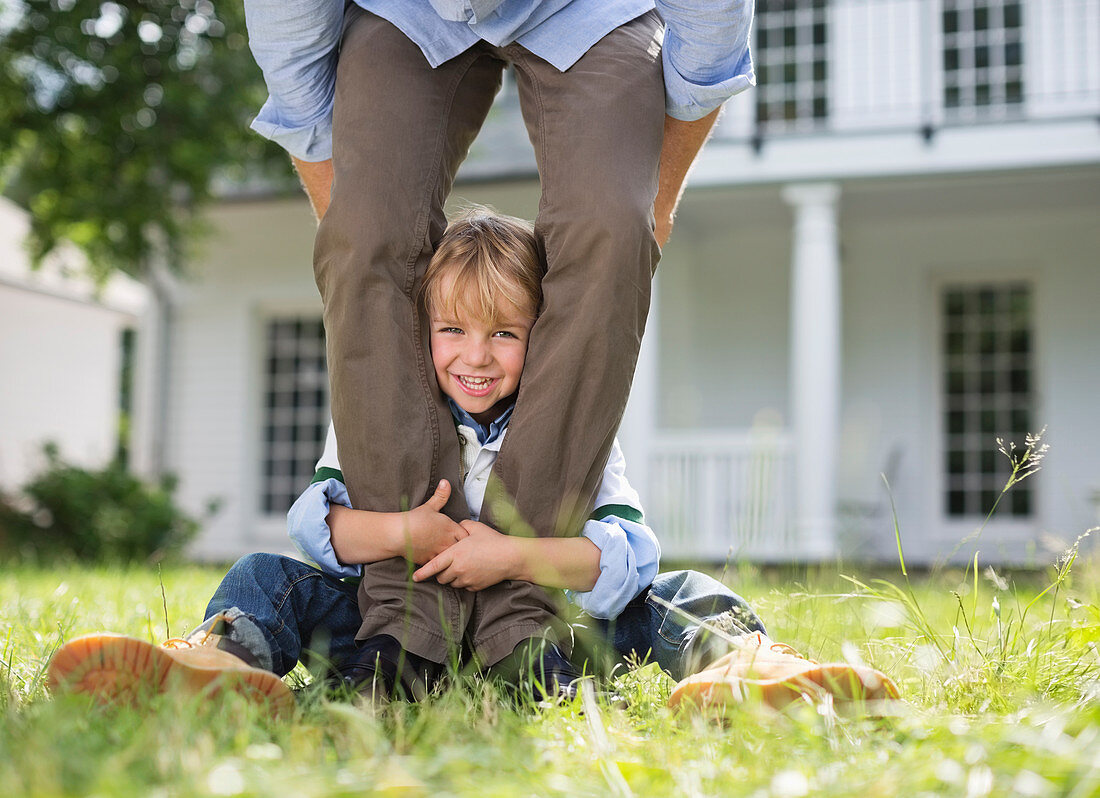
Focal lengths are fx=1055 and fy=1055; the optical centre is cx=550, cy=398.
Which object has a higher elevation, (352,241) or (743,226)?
(743,226)

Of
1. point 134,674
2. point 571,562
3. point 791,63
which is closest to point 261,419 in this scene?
point 791,63

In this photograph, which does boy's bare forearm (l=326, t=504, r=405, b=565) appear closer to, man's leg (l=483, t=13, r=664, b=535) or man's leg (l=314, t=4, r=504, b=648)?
man's leg (l=314, t=4, r=504, b=648)

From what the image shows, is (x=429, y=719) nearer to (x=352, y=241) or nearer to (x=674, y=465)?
(x=352, y=241)

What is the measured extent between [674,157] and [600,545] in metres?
0.69

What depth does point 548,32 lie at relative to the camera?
1.68 m

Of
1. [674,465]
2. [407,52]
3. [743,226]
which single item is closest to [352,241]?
[407,52]

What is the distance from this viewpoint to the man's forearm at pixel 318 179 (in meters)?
1.87

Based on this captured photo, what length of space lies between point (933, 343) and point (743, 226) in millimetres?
1791

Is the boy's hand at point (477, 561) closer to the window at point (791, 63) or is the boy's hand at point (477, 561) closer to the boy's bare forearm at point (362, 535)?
the boy's bare forearm at point (362, 535)

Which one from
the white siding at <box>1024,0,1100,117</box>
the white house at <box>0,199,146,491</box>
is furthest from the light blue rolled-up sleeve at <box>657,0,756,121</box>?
the white house at <box>0,199,146,491</box>

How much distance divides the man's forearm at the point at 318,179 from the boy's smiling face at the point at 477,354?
38 cm

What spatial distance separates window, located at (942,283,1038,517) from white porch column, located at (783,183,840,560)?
1.69m

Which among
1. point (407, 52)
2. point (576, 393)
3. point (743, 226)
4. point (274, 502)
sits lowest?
point (274, 502)

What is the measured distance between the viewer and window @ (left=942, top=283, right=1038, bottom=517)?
8.37 metres
